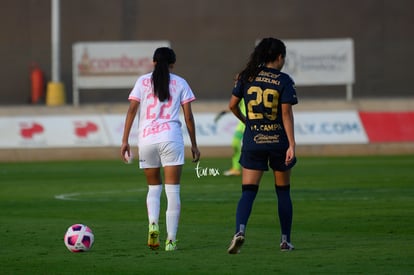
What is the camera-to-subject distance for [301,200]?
18.5 metres

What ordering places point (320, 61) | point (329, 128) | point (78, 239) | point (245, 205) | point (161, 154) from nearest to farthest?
point (245, 205) < point (78, 239) < point (161, 154) < point (329, 128) < point (320, 61)

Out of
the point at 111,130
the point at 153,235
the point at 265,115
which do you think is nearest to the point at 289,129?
the point at 265,115

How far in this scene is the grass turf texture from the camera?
11.0 meters

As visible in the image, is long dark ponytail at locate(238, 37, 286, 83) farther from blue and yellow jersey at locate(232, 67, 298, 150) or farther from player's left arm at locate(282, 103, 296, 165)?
player's left arm at locate(282, 103, 296, 165)

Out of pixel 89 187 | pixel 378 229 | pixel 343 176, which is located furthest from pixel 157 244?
pixel 343 176

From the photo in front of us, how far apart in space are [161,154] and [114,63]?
80.9 ft

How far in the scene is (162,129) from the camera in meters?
12.2

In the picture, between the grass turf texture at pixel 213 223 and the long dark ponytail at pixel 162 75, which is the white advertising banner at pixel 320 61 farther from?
the long dark ponytail at pixel 162 75

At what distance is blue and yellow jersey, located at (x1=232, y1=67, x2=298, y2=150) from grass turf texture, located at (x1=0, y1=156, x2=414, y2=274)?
113cm

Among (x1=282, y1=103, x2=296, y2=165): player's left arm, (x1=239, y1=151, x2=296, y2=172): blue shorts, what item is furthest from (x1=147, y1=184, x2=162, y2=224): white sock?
(x1=282, y1=103, x2=296, y2=165): player's left arm

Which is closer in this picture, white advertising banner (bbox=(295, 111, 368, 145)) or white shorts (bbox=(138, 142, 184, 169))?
white shorts (bbox=(138, 142, 184, 169))

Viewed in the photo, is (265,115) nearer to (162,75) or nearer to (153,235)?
(162,75)

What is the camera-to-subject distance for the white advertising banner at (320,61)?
3553 centimetres

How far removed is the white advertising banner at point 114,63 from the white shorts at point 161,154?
2413cm
